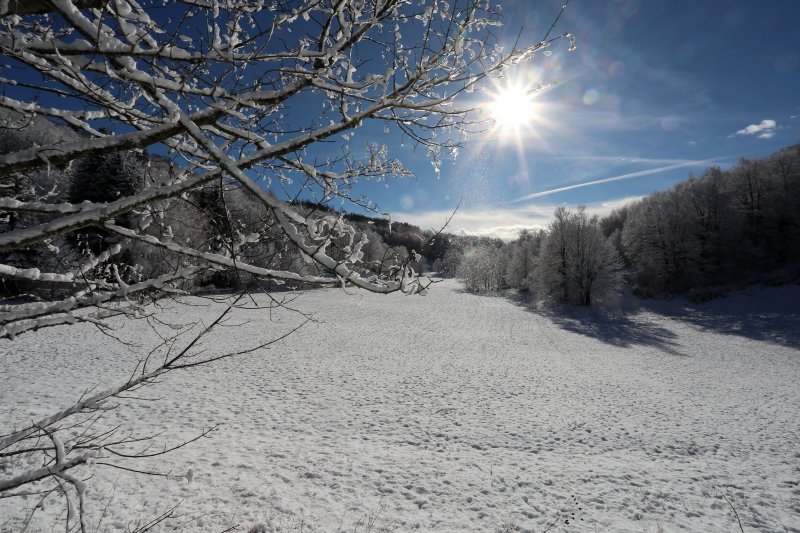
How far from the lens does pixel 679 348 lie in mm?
17641

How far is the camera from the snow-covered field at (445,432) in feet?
18.1

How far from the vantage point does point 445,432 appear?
8.45m

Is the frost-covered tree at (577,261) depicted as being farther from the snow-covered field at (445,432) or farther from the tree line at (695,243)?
the snow-covered field at (445,432)

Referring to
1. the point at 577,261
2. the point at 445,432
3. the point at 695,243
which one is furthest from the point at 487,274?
A: the point at 445,432

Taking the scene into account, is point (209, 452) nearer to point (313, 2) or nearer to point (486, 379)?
point (313, 2)

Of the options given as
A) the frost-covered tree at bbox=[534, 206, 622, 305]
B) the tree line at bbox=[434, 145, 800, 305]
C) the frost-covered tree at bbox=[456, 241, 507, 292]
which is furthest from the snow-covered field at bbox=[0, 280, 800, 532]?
the frost-covered tree at bbox=[456, 241, 507, 292]

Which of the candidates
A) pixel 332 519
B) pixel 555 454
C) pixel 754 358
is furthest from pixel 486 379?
pixel 754 358

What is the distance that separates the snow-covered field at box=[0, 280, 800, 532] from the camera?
18.1 ft

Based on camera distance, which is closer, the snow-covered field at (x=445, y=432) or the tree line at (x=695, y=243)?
the snow-covered field at (x=445, y=432)

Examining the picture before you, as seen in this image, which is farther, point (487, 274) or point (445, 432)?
point (487, 274)

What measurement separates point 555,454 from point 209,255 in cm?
834

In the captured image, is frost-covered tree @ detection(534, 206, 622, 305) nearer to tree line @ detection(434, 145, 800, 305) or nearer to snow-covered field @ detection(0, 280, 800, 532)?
tree line @ detection(434, 145, 800, 305)

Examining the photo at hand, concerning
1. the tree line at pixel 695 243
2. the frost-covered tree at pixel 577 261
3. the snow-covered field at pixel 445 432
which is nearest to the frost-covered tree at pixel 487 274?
the tree line at pixel 695 243

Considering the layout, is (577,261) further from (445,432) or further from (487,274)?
(445,432)
